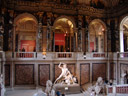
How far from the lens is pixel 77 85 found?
14.5 meters

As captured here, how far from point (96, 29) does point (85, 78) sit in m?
10.4

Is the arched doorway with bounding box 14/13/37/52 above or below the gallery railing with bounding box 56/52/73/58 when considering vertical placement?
above

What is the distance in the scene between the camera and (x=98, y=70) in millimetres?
17125

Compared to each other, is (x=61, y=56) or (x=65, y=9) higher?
(x=65, y=9)

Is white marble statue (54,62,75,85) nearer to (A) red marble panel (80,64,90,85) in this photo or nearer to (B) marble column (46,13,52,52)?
(A) red marble panel (80,64,90,85)

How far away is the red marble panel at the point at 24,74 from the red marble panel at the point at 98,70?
7.36 meters

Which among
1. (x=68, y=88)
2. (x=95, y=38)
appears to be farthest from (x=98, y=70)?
(x=95, y=38)

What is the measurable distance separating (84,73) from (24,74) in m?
6.82

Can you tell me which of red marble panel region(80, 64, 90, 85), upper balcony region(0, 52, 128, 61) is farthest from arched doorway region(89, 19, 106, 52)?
red marble panel region(80, 64, 90, 85)

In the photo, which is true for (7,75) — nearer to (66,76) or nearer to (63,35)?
(66,76)

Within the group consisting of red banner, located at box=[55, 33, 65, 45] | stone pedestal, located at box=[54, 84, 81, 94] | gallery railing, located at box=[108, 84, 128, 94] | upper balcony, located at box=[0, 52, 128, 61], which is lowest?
stone pedestal, located at box=[54, 84, 81, 94]

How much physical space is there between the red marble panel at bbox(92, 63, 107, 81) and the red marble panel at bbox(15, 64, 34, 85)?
7359mm

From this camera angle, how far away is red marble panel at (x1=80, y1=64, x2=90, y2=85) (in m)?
16.0

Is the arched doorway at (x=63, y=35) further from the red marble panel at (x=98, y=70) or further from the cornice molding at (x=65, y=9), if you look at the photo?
the red marble panel at (x=98, y=70)
